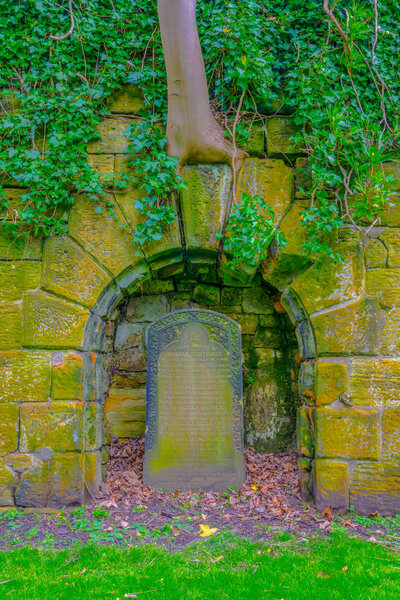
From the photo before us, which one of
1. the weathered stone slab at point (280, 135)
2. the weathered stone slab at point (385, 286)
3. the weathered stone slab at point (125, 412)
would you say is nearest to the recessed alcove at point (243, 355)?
the weathered stone slab at point (125, 412)

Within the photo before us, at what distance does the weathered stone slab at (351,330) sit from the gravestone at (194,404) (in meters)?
0.68

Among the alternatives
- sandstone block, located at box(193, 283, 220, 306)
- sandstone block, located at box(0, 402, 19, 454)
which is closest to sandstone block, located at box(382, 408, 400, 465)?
sandstone block, located at box(193, 283, 220, 306)

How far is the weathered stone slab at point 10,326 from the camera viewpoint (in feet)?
10.1

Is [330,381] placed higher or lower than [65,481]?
higher

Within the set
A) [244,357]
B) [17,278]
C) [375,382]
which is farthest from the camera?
[244,357]

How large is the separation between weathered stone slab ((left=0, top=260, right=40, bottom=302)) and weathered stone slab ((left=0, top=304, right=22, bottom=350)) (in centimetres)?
7

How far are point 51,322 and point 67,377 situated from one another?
40cm

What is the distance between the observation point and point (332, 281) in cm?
317

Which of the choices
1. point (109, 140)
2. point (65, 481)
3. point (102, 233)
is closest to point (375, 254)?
point (102, 233)

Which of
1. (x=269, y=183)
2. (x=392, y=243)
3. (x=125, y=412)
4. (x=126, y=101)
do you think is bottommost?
(x=125, y=412)

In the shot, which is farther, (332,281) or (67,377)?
(332,281)

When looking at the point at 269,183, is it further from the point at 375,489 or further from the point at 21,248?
the point at 375,489

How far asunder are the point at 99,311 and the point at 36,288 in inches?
18.2

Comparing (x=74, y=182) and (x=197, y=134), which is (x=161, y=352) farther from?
(x=197, y=134)
